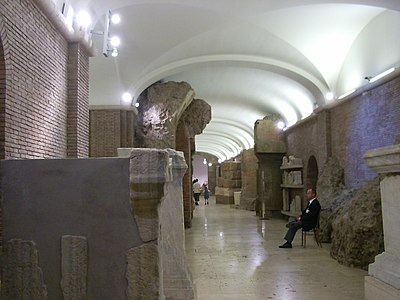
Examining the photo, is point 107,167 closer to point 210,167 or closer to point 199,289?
point 199,289

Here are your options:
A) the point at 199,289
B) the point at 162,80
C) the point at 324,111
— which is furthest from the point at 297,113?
the point at 199,289

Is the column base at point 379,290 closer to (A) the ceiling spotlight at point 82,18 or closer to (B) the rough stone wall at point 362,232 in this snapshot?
(B) the rough stone wall at point 362,232

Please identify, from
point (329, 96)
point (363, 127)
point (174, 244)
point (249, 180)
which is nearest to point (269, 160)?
point (249, 180)

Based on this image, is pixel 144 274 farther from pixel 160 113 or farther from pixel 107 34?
pixel 160 113

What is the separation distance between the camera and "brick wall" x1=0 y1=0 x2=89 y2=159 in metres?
4.77

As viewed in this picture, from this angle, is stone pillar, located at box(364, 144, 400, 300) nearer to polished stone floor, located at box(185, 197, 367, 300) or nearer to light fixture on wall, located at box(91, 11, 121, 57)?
polished stone floor, located at box(185, 197, 367, 300)

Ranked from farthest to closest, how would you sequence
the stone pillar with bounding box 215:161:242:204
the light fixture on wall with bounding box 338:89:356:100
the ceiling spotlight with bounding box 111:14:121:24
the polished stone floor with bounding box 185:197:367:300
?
1. the stone pillar with bounding box 215:161:242:204
2. the light fixture on wall with bounding box 338:89:356:100
3. the ceiling spotlight with bounding box 111:14:121:24
4. the polished stone floor with bounding box 185:197:367:300

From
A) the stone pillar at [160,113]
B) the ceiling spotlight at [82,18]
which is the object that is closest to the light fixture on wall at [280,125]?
the stone pillar at [160,113]

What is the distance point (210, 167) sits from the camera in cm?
4012

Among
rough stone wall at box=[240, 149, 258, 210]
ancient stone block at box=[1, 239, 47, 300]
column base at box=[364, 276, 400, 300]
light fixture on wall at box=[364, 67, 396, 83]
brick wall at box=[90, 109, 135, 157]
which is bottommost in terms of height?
column base at box=[364, 276, 400, 300]

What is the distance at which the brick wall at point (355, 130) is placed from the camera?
29.9ft

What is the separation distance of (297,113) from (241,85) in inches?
97.1

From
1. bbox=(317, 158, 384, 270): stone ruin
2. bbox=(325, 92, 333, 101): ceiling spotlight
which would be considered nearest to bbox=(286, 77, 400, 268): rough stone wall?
bbox=(317, 158, 384, 270): stone ruin

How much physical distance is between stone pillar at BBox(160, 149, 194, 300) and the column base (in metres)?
1.97
